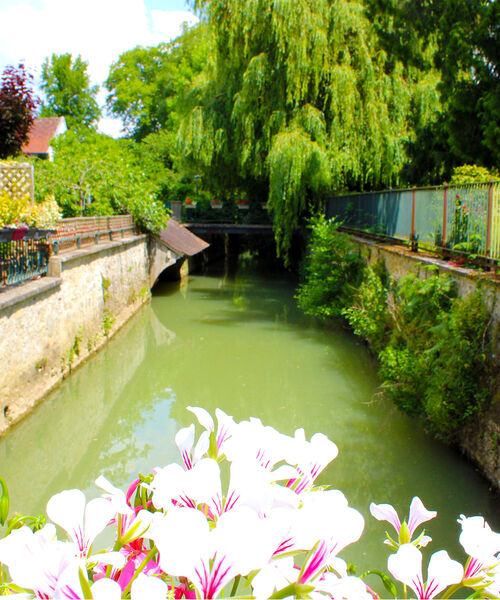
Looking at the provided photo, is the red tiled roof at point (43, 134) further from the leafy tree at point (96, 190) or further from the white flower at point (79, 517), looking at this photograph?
the white flower at point (79, 517)

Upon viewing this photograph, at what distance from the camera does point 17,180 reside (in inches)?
414

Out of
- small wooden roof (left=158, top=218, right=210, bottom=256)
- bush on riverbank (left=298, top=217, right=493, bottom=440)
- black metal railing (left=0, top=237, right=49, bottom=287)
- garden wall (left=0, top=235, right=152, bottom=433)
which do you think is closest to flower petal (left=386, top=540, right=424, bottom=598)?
bush on riverbank (left=298, top=217, right=493, bottom=440)

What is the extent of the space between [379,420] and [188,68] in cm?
3752

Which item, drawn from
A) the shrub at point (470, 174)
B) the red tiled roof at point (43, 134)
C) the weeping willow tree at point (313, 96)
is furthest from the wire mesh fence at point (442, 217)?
the red tiled roof at point (43, 134)

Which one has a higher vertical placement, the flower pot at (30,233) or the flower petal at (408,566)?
the flower pot at (30,233)

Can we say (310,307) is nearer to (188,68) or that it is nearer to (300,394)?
(300,394)

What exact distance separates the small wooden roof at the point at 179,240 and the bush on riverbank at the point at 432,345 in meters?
9.69

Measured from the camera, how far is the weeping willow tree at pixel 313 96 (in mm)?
16781

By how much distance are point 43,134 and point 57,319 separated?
133 feet


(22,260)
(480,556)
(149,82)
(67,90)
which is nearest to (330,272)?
(22,260)

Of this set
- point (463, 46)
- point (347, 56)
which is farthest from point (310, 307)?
point (347, 56)

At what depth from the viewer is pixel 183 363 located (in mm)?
12023

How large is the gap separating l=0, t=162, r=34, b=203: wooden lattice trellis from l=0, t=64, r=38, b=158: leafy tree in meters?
2.46

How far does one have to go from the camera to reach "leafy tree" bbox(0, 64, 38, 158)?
40.6ft
